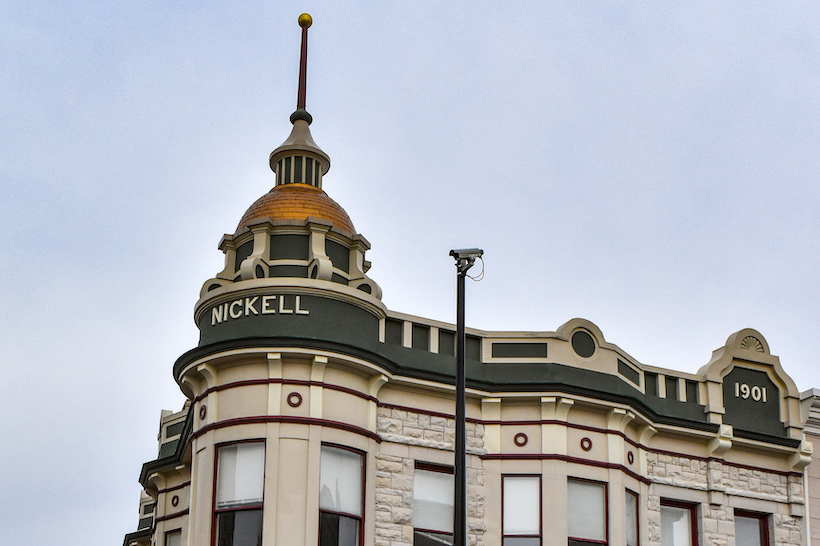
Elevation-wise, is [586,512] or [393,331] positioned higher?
[393,331]

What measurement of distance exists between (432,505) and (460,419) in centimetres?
693

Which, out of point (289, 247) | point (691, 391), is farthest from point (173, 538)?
point (691, 391)

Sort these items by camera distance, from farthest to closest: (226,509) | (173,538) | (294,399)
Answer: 1. (173,538)
2. (294,399)
3. (226,509)

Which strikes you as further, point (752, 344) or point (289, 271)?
point (752, 344)

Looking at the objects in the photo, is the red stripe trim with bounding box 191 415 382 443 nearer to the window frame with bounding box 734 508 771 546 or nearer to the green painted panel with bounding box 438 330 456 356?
the green painted panel with bounding box 438 330 456 356

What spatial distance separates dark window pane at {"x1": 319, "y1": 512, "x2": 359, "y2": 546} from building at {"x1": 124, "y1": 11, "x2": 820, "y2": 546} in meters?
0.03

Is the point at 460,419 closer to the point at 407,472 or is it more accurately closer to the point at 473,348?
the point at 407,472

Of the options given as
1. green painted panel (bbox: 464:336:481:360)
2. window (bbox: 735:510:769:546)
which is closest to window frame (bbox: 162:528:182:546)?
green painted panel (bbox: 464:336:481:360)

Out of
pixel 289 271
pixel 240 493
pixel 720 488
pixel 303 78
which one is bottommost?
pixel 240 493

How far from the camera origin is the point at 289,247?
970 inches

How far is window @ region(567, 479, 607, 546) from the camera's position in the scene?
24.6 metres

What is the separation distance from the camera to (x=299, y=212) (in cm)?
2550

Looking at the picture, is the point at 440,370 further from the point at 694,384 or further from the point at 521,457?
the point at 694,384

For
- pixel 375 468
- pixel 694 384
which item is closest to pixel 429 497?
pixel 375 468
